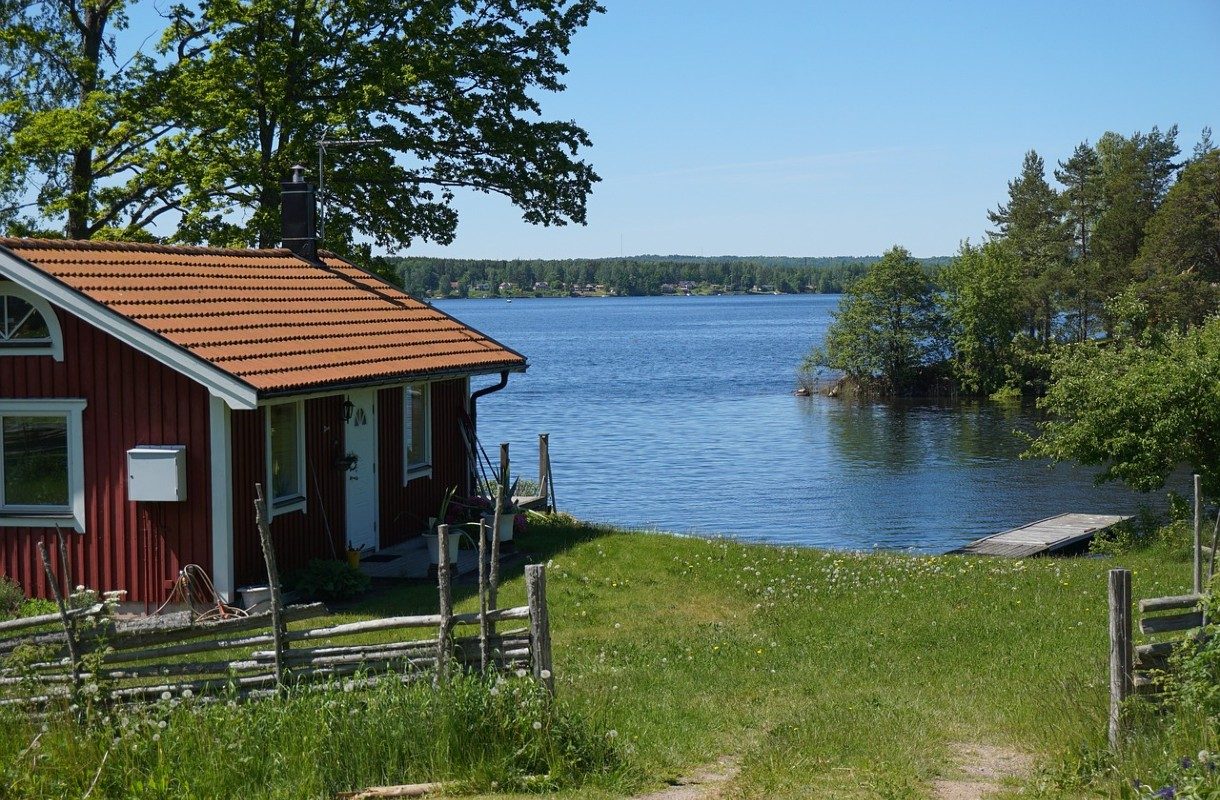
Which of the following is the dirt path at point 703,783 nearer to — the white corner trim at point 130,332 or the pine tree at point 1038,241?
the white corner trim at point 130,332

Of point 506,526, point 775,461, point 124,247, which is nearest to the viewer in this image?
point 124,247

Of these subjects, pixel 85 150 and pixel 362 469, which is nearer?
pixel 362 469

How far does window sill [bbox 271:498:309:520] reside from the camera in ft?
52.0

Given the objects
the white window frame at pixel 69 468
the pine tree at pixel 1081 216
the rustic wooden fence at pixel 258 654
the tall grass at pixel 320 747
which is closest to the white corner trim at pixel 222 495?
the white window frame at pixel 69 468

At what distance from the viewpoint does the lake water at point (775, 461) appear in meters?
35.2

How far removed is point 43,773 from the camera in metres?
8.44

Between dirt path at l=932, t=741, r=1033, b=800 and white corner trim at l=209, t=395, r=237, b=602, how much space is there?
8904mm

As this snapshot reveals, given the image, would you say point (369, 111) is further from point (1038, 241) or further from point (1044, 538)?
point (1038, 241)

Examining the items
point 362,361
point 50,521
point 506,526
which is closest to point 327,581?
point 362,361

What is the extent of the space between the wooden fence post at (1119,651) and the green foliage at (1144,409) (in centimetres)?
1568

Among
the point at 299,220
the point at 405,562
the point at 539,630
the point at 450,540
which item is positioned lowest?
the point at 405,562

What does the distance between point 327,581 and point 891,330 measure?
204 ft

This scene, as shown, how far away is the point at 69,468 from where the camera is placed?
15367 mm

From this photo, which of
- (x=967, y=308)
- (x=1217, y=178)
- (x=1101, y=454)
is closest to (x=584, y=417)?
(x=967, y=308)
